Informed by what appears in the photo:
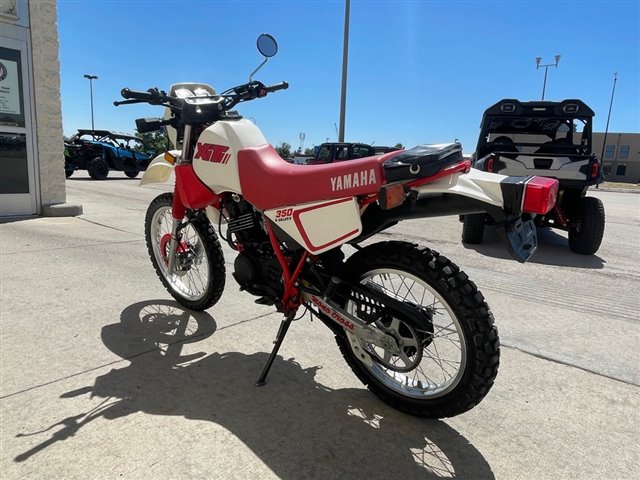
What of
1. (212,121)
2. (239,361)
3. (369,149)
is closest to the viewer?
(239,361)

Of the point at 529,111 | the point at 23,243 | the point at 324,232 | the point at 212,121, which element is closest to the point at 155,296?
the point at 212,121

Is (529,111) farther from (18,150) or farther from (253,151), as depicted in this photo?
(18,150)

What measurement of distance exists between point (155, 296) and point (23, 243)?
300 centimetres

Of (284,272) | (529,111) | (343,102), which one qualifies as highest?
(343,102)

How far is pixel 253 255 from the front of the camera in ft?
9.17

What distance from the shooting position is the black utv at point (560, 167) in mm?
6434

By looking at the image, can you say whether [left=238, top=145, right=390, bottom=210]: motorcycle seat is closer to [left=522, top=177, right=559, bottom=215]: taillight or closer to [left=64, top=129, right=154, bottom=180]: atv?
[left=522, top=177, right=559, bottom=215]: taillight

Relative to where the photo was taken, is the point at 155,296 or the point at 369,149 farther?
the point at 369,149

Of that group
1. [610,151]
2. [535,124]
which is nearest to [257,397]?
[535,124]

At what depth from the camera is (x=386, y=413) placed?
234 centimetres

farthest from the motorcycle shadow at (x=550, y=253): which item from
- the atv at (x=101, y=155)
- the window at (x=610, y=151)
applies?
the window at (x=610, y=151)

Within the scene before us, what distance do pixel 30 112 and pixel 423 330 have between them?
828cm

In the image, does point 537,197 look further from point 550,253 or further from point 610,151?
point 610,151

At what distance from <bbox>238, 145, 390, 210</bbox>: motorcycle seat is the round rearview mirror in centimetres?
107
